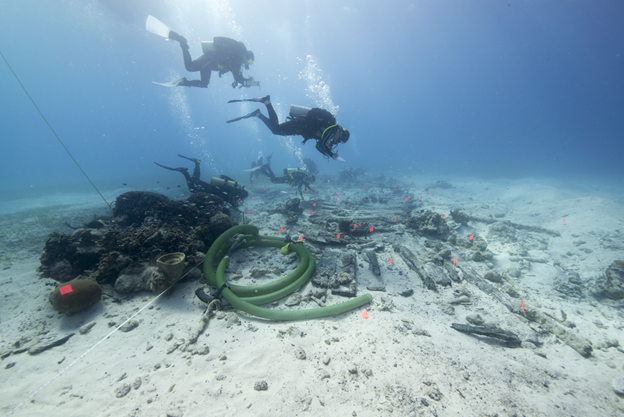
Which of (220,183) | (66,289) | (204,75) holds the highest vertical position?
(204,75)

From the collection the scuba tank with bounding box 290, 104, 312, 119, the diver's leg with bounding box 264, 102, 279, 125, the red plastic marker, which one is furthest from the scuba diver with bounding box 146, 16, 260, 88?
the red plastic marker

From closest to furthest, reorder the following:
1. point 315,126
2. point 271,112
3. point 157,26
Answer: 1. point 315,126
2. point 271,112
3. point 157,26

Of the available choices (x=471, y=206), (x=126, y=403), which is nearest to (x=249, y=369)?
(x=126, y=403)

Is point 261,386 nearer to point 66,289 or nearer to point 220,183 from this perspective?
point 66,289

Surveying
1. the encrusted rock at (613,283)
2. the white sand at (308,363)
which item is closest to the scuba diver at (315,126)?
the white sand at (308,363)

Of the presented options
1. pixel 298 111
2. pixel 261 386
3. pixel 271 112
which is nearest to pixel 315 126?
pixel 298 111

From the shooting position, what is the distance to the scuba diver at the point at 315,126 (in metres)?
7.73

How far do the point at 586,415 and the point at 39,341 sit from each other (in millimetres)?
7649

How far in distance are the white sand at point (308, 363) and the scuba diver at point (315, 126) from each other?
5.31 metres

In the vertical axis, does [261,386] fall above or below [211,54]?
below

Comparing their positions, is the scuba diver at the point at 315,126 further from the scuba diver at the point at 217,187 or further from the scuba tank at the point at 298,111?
the scuba diver at the point at 217,187

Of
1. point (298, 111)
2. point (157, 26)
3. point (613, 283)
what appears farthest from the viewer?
point (157, 26)

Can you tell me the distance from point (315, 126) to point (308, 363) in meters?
7.78

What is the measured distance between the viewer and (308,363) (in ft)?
9.65
